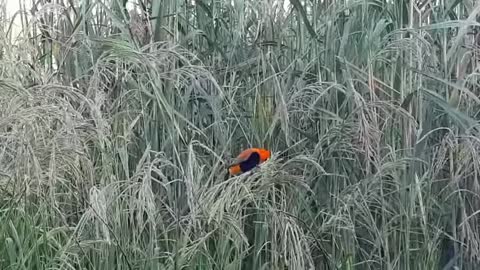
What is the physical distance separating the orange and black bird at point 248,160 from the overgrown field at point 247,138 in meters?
0.07

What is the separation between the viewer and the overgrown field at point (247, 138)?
6.19 feet

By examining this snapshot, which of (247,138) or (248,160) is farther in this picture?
(247,138)

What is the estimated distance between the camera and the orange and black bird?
196cm

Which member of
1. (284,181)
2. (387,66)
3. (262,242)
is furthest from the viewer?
(387,66)

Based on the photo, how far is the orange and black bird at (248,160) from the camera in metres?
1.96

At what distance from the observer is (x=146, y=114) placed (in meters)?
2.13

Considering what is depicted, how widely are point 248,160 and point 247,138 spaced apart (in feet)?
0.75

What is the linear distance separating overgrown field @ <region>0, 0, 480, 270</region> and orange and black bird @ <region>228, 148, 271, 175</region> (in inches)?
2.9

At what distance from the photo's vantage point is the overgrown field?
6.19 feet

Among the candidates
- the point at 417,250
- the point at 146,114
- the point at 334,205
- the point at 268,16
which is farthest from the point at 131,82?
the point at 417,250

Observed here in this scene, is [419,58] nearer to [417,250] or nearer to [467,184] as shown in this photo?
[467,184]

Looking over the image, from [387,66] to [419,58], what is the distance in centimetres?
21

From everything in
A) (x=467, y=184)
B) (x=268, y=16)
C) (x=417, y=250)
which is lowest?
(x=417, y=250)

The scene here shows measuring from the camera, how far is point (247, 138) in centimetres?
220
